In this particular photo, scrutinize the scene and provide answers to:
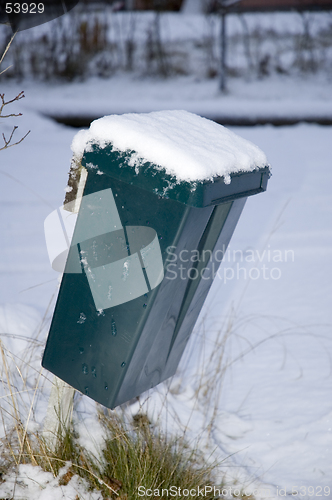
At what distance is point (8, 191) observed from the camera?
4852 mm

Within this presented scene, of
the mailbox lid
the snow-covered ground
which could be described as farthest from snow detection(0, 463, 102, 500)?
the mailbox lid

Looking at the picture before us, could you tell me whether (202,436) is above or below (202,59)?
below

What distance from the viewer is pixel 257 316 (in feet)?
10.6

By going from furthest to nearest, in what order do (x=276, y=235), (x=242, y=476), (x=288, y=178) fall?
(x=288, y=178), (x=276, y=235), (x=242, y=476)

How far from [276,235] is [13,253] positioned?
8.10ft

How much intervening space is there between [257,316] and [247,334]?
0.24 metres

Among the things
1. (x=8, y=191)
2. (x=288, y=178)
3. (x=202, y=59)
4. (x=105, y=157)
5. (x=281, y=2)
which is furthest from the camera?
(x=281, y=2)

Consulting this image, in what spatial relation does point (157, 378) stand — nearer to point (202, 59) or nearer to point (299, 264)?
point (299, 264)

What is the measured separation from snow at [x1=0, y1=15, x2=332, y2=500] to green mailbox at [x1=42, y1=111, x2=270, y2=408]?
1.21 feet

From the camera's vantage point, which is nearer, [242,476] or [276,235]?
[242,476]

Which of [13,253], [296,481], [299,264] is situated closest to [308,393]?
[296,481]

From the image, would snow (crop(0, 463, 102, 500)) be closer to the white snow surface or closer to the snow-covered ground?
the snow-covered ground

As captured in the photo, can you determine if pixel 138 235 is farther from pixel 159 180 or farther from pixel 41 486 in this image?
pixel 41 486

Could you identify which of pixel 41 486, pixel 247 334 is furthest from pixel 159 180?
pixel 247 334
